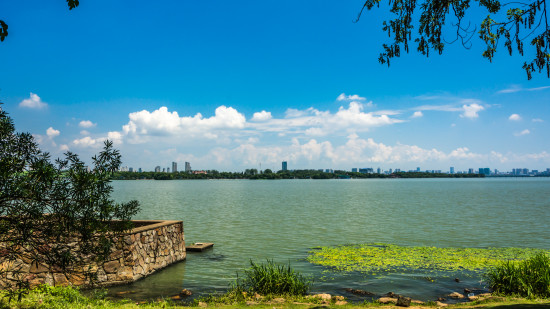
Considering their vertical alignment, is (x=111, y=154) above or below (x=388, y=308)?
above

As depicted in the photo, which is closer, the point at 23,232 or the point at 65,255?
the point at 23,232

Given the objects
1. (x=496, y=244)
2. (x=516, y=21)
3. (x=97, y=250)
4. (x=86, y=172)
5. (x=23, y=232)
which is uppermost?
(x=516, y=21)

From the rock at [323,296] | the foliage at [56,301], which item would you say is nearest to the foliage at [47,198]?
the foliage at [56,301]

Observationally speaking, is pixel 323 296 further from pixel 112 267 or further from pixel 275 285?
pixel 112 267

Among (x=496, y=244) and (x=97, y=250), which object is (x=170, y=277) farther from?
(x=496, y=244)

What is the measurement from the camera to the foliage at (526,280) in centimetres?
1345

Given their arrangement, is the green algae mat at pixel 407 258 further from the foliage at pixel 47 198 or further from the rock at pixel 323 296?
the foliage at pixel 47 198

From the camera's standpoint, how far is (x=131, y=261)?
15.8 metres

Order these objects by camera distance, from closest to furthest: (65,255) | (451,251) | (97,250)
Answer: (65,255)
(97,250)
(451,251)

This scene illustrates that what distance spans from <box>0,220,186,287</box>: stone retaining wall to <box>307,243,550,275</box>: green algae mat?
8470 millimetres

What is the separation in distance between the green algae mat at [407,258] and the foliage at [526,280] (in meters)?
5.01

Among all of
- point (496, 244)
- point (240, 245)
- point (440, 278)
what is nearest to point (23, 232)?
point (440, 278)

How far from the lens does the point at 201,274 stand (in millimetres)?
18484

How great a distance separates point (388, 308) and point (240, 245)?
16024 millimetres
